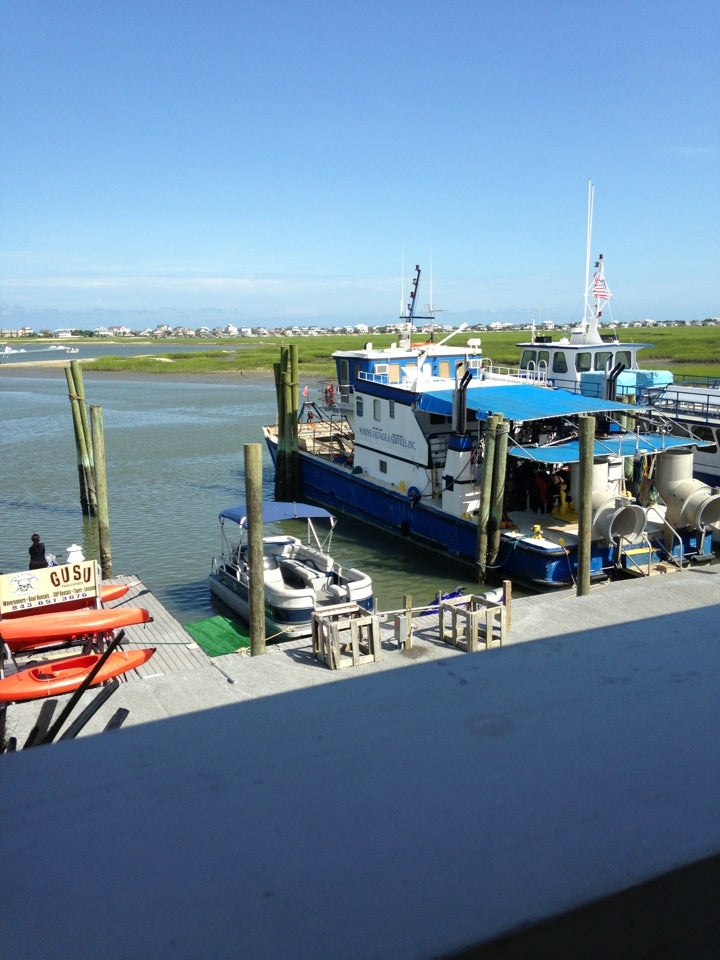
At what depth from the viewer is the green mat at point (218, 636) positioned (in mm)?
13055

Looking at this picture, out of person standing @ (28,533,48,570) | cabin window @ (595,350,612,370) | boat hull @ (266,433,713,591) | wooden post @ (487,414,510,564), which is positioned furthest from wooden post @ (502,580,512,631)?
cabin window @ (595,350,612,370)

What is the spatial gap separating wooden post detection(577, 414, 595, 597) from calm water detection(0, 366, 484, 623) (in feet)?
13.1

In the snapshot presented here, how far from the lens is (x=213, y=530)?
908 inches

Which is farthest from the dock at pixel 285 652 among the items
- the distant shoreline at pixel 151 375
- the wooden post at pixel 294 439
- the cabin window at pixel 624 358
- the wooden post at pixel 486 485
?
the distant shoreline at pixel 151 375

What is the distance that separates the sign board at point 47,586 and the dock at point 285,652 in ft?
3.52

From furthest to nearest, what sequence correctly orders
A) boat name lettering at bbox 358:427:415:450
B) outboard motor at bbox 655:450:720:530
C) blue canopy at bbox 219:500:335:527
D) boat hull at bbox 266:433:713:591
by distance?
boat name lettering at bbox 358:427:415:450, outboard motor at bbox 655:450:720:530, boat hull at bbox 266:433:713:591, blue canopy at bbox 219:500:335:527

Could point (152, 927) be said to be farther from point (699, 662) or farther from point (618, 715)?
point (699, 662)

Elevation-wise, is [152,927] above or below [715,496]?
above

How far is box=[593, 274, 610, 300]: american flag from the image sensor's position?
2861 centimetres

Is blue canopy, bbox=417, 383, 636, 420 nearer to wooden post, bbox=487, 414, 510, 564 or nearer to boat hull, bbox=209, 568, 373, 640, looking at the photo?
wooden post, bbox=487, 414, 510, 564

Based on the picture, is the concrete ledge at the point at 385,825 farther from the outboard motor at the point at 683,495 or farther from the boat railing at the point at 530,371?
the boat railing at the point at 530,371

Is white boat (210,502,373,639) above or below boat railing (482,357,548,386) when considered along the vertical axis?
below

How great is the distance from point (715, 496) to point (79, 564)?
44.8ft

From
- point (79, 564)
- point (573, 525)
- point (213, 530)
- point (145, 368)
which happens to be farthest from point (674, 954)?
point (145, 368)
